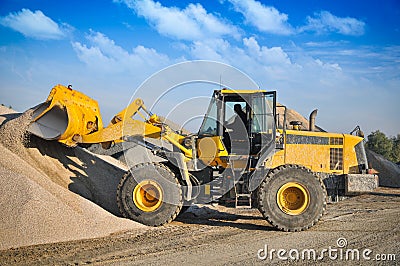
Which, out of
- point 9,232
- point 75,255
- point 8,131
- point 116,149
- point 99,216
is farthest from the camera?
point 116,149

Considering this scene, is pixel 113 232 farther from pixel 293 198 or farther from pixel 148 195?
pixel 293 198

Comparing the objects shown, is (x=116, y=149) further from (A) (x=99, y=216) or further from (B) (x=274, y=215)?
(B) (x=274, y=215)

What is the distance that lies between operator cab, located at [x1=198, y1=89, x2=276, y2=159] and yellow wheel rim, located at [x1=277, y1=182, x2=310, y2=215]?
3.48ft

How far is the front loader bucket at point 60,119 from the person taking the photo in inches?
351

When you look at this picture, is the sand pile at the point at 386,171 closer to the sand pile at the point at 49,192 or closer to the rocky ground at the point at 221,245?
the rocky ground at the point at 221,245

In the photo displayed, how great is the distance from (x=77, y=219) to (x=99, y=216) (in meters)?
0.56

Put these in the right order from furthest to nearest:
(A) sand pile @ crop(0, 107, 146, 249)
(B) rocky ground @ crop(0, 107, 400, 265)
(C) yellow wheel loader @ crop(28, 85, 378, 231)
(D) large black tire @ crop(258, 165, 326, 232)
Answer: (C) yellow wheel loader @ crop(28, 85, 378, 231), (D) large black tire @ crop(258, 165, 326, 232), (A) sand pile @ crop(0, 107, 146, 249), (B) rocky ground @ crop(0, 107, 400, 265)

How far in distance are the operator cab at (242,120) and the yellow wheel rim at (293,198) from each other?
41.8 inches

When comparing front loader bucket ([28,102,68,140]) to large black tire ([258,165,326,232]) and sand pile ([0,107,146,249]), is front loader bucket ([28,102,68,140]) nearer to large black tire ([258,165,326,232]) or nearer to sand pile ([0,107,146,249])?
sand pile ([0,107,146,249])

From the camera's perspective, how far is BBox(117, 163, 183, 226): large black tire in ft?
27.4

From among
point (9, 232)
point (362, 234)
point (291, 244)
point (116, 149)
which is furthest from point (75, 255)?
point (116, 149)

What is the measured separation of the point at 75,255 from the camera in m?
5.92

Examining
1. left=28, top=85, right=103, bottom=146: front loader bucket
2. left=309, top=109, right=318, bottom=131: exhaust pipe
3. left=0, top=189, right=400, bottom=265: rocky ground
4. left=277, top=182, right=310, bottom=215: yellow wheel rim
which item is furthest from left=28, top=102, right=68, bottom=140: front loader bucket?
left=309, top=109, right=318, bottom=131: exhaust pipe

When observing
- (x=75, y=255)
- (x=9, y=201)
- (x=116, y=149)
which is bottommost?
(x=75, y=255)
